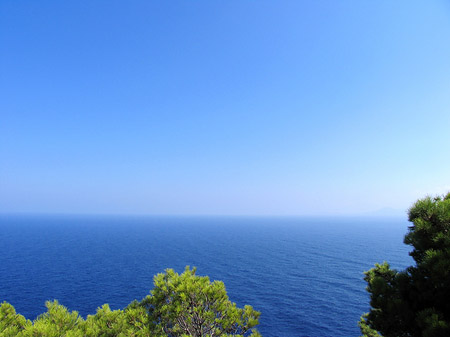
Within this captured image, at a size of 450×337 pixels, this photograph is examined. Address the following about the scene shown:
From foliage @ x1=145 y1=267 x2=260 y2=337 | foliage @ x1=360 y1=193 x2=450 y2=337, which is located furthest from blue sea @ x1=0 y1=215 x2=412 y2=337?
foliage @ x1=360 y1=193 x2=450 y2=337

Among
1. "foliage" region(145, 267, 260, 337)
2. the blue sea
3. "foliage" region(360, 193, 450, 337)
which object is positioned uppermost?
"foliage" region(360, 193, 450, 337)

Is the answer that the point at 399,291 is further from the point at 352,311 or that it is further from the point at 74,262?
the point at 74,262

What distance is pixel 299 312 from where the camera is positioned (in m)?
46.6

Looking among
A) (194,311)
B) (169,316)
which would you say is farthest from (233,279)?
(169,316)

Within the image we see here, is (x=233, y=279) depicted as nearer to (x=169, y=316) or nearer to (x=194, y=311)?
(x=194, y=311)

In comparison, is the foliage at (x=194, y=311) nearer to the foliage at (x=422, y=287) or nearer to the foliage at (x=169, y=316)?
the foliage at (x=169, y=316)

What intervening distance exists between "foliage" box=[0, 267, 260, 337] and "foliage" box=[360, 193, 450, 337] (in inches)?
267

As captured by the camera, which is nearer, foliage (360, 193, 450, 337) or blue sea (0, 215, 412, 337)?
foliage (360, 193, 450, 337)

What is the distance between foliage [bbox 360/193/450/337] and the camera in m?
7.43

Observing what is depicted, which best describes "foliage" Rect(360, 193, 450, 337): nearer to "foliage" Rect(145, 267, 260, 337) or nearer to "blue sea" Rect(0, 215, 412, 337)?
"foliage" Rect(145, 267, 260, 337)

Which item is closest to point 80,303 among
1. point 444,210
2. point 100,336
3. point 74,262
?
point 74,262

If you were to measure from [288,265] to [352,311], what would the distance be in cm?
3549

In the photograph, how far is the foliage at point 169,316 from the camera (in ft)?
35.3

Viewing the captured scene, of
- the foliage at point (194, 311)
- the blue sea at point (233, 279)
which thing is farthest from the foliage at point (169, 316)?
the blue sea at point (233, 279)
